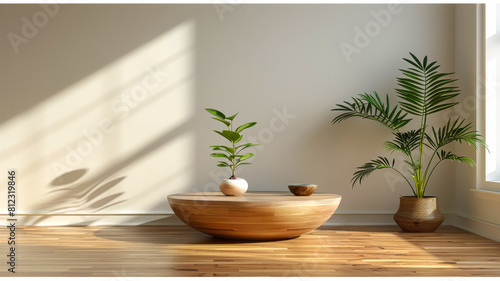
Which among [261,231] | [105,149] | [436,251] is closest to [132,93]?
[105,149]

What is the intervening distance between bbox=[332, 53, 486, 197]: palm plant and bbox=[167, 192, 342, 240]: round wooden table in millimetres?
881

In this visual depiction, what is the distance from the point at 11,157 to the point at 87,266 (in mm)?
2204

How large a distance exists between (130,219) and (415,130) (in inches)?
106

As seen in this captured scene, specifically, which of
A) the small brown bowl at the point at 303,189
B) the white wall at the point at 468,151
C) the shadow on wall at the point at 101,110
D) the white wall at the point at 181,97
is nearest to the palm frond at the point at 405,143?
the white wall at the point at 181,97

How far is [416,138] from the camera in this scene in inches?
159

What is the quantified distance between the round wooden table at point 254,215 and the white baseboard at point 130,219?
96cm

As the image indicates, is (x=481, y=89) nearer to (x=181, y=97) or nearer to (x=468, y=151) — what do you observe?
(x=468, y=151)

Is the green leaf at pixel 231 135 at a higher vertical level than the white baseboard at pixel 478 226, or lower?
higher

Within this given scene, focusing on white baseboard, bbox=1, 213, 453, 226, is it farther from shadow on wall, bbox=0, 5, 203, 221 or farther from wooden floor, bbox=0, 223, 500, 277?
wooden floor, bbox=0, 223, 500, 277

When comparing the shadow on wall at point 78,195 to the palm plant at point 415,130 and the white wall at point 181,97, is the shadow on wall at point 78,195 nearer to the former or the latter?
the white wall at point 181,97

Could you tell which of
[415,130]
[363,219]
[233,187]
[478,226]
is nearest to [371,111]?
[415,130]

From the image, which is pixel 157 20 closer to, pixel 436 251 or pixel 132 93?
pixel 132 93

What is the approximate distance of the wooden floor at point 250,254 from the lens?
8.23 feet

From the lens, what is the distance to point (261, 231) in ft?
10.8
